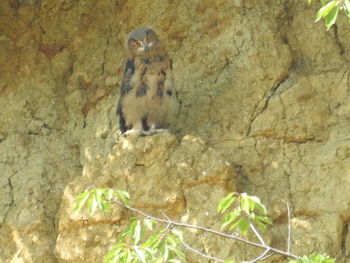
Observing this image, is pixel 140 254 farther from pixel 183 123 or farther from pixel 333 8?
pixel 183 123

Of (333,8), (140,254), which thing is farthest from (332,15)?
(140,254)

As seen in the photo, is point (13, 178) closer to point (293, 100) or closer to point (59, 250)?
point (59, 250)

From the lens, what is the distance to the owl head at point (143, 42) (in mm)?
8242

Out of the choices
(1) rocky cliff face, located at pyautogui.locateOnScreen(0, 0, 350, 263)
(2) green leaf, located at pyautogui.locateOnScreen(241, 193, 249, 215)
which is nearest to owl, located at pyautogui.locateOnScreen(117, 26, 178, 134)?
(1) rocky cliff face, located at pyautogui.locateOnScreen(0, 0, 350, 263)

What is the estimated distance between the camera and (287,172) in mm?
7363

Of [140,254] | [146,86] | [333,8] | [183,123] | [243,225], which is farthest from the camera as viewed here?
[146,86]

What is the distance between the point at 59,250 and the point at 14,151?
1.59m

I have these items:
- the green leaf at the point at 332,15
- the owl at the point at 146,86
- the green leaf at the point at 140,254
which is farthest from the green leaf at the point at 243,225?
the owl at the point at 146,86

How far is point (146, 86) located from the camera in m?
8.32

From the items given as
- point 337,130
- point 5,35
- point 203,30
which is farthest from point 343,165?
point 5,35

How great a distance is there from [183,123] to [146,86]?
0.56 metres

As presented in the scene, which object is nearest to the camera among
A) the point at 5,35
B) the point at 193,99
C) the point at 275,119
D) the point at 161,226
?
the point at 161,226

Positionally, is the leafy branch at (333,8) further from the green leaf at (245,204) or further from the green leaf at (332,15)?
the green leaf at (245,204)

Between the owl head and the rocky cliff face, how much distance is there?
0.48 m
